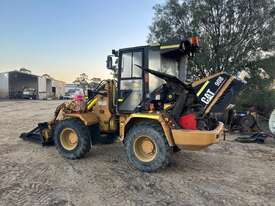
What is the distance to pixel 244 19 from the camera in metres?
14.6

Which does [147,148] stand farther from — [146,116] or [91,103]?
[91,103]

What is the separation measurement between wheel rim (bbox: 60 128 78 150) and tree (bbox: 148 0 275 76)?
26.3 ft

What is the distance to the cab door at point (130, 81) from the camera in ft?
21.6

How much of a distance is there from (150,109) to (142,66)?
96 cm

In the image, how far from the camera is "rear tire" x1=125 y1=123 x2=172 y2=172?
230 inches

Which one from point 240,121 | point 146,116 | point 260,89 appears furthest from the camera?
point 260,89

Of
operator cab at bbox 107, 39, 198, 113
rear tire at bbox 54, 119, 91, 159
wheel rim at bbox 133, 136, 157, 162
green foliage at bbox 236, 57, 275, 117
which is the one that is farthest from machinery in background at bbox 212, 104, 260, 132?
rear tire at bbox 54, 119, 91, 159

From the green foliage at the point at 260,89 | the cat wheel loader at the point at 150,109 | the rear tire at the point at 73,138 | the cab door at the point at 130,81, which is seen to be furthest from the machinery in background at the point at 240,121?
the rear tire at the point at 73,138

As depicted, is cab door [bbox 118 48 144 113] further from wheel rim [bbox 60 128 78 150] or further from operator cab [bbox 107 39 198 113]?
wheel rim [bbox 60 128 78 150]

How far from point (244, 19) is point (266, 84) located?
3.23m

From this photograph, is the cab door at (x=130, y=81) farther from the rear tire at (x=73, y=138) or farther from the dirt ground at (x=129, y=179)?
the dirt ground at (x=129, y=179)

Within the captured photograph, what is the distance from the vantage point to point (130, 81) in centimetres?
674

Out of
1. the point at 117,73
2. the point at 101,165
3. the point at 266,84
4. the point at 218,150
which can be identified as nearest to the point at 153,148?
the point at 101,165

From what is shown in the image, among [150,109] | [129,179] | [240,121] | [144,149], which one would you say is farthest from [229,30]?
[129,179]
